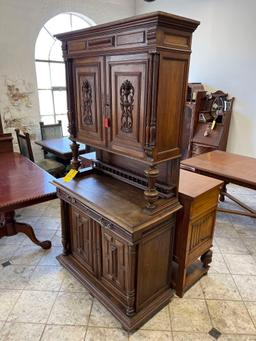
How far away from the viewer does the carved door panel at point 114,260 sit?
Answer: 1.78m

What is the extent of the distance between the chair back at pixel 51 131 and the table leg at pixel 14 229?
2.18 metres

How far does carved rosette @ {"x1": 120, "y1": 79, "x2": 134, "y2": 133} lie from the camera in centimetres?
160

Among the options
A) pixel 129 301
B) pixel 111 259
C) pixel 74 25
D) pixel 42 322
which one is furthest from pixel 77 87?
pixel 74 25

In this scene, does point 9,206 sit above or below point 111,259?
above

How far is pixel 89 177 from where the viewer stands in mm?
2311

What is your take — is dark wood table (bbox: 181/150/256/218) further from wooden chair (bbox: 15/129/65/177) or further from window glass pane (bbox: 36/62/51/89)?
window glass pane (bbox: 36/62/51/89)

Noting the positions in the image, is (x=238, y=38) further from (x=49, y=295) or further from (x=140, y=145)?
(x=49, y=295)

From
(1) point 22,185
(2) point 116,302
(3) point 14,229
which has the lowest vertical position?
(2) point 116,302

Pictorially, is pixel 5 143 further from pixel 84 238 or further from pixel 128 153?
pixel 128 153

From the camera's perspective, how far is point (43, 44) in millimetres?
4520

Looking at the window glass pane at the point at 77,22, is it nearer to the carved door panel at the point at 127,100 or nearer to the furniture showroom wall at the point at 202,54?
the furniture showroom wall at the point at 202,54

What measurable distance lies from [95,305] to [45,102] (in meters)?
3.83

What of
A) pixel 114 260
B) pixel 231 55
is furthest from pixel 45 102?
pixel 114 260

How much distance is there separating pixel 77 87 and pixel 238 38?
302 cm
